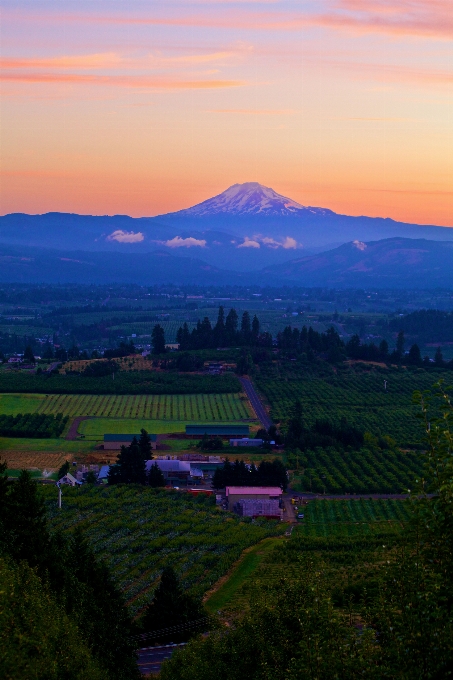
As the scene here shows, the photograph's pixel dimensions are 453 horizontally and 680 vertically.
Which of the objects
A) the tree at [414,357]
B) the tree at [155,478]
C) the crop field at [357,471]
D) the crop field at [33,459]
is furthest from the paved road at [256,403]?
the tree at [414,357]

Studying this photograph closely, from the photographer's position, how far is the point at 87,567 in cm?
1598

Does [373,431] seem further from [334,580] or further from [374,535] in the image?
[334,580]

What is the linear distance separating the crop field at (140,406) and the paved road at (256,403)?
452 mm

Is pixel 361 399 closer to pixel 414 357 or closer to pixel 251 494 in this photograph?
pixel 414 357

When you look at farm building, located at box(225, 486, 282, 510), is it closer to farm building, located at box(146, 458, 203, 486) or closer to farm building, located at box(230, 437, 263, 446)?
farm building, located at box(146, 458, 203, 486)

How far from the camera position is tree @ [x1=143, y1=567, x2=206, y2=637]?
54.5 ft

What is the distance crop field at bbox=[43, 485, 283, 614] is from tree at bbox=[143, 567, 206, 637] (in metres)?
2.00

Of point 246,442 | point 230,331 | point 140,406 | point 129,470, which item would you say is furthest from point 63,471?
point 230,331

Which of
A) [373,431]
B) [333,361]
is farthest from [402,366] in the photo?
[373,431]

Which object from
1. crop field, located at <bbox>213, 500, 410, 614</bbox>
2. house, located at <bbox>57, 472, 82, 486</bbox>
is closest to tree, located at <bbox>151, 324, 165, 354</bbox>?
house, located at <bbox>57, 472, 82, 486</bbox>

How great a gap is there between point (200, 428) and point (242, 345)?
918 inches

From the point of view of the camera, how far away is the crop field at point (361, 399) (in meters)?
43.5

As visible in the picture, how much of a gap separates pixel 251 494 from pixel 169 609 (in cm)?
1530

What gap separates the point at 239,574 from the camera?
21.3 metres
